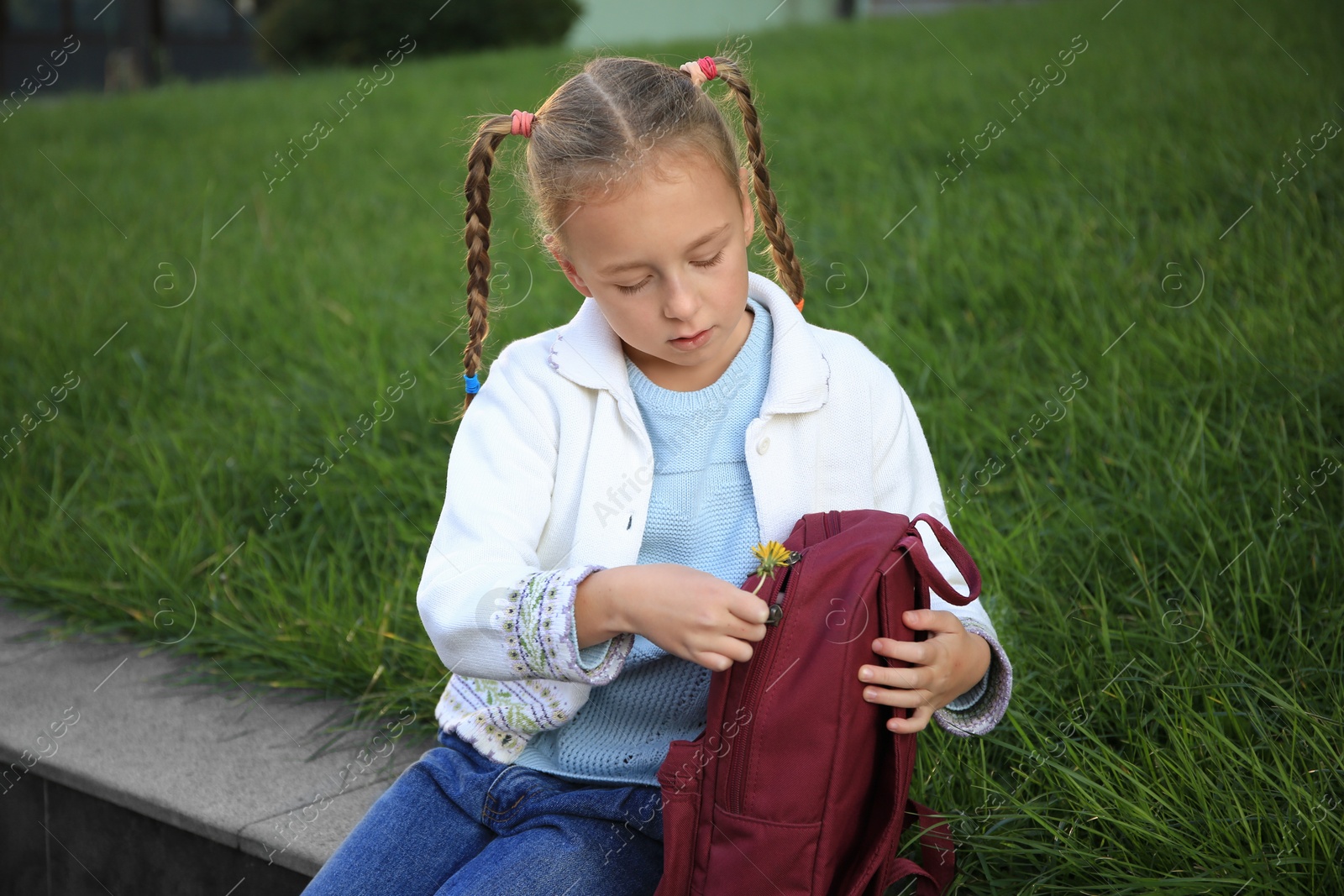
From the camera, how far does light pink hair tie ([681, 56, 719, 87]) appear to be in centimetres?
158

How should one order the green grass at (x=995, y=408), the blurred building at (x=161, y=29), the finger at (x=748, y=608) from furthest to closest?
the blurred building at (x=161, y=29) < the green grass at (x=995, y=408) < the finger at (x=748, y=608)

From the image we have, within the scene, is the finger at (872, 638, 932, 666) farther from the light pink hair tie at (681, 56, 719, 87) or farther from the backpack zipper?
the light pink hair tie at (681, 56, 719, 87)

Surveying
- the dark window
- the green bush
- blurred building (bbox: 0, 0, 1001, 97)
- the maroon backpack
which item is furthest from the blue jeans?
the dark window

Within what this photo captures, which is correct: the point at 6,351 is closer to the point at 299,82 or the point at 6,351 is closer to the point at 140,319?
the point at 140,319

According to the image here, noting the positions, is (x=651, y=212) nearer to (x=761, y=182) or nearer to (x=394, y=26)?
(x=761, y=182)

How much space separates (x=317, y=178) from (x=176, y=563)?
3.60m

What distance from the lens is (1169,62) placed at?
18.1ft

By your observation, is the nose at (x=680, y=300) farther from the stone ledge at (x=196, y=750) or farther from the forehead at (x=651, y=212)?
the stone ledge at (x=196, y=750)

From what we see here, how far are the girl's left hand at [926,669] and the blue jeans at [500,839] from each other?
1.24 feet

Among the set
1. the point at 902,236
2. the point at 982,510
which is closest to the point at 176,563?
the point at 982,510

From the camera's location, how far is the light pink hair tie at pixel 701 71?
1.58 metres

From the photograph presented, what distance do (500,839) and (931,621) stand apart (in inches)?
25.5

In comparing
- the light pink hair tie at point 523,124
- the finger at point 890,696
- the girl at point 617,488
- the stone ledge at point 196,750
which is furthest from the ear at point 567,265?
the stone ledge at point 196,750

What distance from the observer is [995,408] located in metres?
2.82
